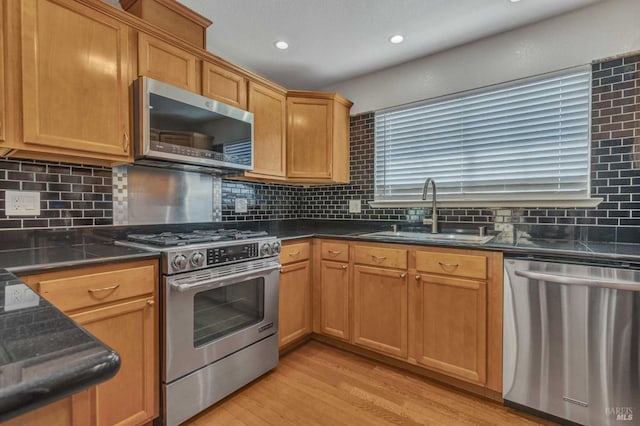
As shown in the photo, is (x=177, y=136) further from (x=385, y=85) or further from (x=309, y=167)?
(x=385, y=85)

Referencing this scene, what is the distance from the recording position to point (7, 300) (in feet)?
2.25

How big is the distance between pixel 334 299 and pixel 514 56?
2205 millimetres

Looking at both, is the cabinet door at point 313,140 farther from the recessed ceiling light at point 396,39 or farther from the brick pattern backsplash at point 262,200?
the recessed ceiling light at point 396,39

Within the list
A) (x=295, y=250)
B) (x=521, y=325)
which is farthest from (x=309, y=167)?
(x=521, y=325)

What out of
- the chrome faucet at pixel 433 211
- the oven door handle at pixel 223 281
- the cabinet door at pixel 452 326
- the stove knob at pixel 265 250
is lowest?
the cabinet door at pixel 452 326

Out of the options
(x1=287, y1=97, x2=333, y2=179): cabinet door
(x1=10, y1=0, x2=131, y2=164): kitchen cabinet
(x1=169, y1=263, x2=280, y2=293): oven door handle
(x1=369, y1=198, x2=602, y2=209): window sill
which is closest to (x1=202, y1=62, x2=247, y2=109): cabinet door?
(x1=10, y1=0, x2=131, y2=164): kitchen cabinet

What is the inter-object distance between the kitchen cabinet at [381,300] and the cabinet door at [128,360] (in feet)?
4.44

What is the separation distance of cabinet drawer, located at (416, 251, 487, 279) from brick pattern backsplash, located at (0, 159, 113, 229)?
1.97m

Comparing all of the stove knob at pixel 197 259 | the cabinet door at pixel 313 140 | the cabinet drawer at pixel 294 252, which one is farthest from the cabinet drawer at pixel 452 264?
the stove knob at pixel 197 259

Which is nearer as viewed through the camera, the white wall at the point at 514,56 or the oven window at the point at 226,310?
the oven window at the point at 226,310

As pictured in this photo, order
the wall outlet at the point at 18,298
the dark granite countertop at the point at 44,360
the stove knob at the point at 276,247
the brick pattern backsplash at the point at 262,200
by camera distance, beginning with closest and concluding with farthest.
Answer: the dark granite countertop at the point at 44,360 → the wall outlet at the point at 18,298 → the stove knob at the point at 276,247 → the brick pattern backsplash at the point at 262,200

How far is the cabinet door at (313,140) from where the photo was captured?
2783 mm

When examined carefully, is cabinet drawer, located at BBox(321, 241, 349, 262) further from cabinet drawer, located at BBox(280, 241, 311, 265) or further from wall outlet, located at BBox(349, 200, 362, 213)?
wall outlet, located at BBox(349, 200, 362, 213)

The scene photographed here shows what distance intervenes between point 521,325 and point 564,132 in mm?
1322
